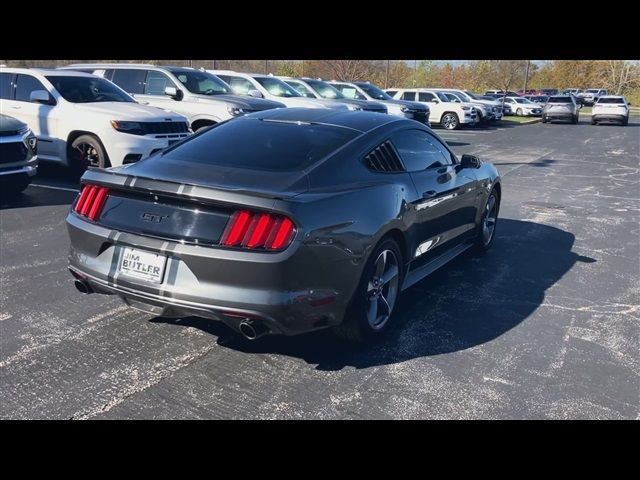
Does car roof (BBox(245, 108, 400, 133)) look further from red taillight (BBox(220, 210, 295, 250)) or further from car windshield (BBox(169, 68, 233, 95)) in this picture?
car windshield (BBox(169, 68, 233, 95))

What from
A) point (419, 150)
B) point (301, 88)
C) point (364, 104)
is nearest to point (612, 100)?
point (364, 104)

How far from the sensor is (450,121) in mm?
27234

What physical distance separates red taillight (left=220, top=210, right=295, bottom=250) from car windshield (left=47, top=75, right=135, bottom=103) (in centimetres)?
739

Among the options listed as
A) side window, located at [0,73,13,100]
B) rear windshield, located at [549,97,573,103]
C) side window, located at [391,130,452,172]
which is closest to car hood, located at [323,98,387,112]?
side window, located at [0,73,13,100]

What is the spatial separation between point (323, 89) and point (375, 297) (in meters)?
15.7

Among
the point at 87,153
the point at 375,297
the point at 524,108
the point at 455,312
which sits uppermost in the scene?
the point at 87,153

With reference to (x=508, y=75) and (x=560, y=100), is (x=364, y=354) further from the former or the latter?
(x=508, y=75)

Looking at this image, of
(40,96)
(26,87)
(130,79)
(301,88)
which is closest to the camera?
(40,96)
